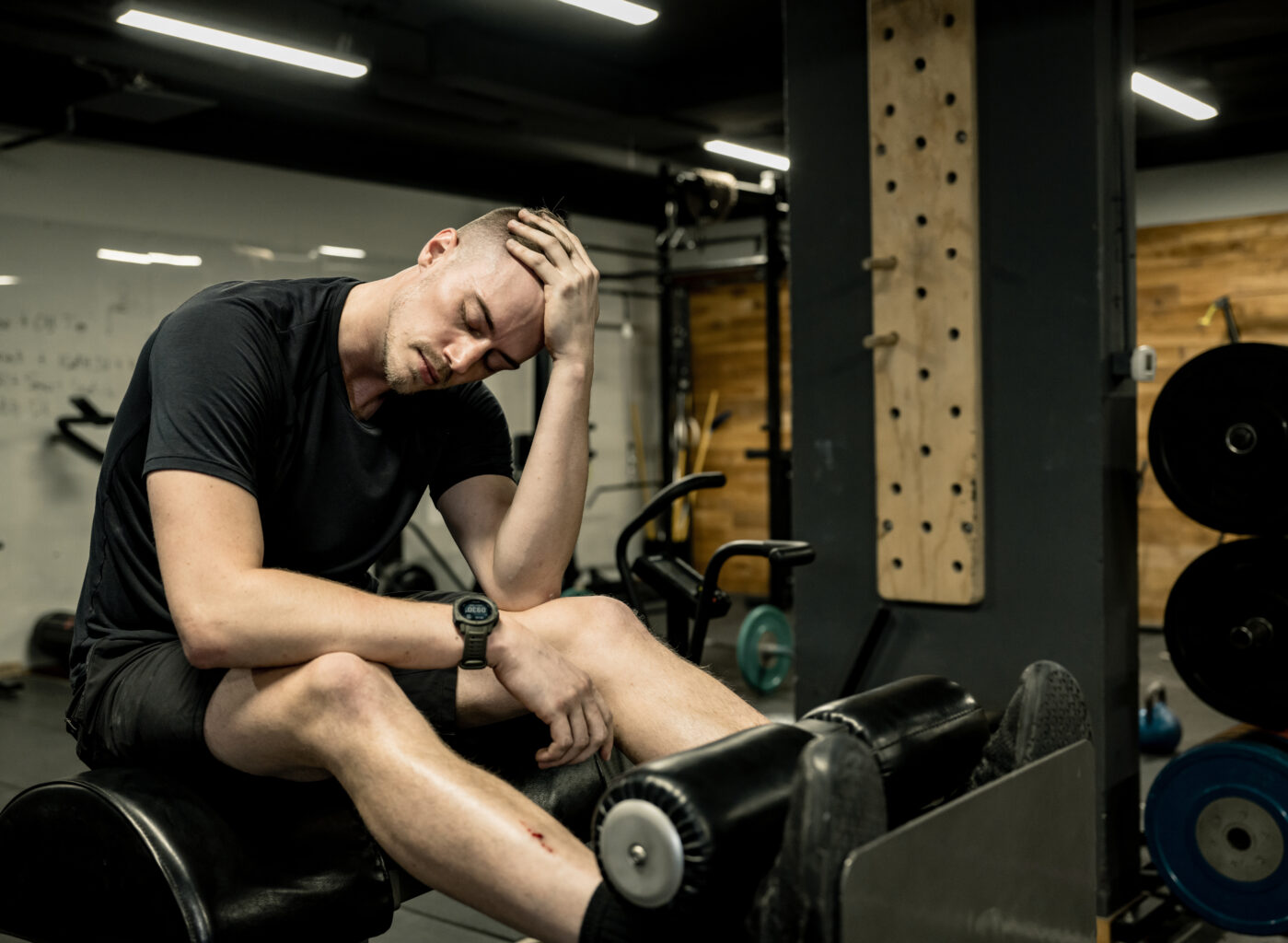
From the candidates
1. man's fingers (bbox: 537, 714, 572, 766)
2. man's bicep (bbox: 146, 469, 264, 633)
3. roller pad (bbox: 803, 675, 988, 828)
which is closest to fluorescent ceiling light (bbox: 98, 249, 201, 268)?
man's bicep (bbox: 146, 469, 264, 633)

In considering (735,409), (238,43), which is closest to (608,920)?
(238,43)

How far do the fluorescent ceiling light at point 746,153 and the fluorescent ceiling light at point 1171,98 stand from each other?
2.07 metres

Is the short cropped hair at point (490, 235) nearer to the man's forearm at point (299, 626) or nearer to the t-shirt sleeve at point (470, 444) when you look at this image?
the t-shirt sleeve at point (470, 444)

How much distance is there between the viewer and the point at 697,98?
639 cm

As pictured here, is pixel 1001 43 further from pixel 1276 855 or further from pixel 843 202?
pixel 1276 855

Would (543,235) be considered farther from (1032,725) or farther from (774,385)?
(774,385)

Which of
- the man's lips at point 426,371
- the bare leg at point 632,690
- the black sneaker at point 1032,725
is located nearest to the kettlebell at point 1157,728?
the black sneaker at point 1032,725

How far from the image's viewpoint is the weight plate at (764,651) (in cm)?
493

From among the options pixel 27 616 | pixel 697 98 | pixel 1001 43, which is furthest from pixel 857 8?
pixel 27 616

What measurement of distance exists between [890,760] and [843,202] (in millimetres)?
1899

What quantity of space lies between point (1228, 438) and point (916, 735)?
1.56 metres

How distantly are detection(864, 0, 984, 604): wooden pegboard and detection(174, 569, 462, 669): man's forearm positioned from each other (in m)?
1.60

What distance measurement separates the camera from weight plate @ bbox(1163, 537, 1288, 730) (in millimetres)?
2439

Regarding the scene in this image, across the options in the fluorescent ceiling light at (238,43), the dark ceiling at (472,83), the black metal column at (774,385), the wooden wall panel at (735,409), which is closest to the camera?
the fluorescent ceiling light at (238,43)
